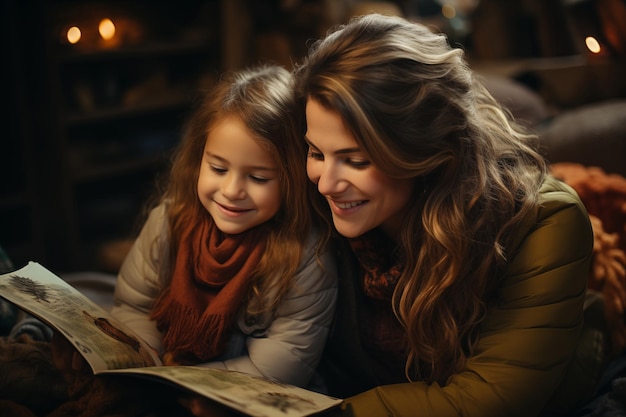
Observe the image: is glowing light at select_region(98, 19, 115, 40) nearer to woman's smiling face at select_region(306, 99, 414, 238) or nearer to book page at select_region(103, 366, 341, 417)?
woman's smiling face at select_region(306, 99, 414, 238)

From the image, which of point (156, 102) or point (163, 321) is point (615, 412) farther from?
point (156, 102)

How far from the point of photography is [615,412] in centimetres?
131

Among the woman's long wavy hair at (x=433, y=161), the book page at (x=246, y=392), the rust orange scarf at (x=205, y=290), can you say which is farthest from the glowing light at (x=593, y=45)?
the book page at (x=246, y=392)

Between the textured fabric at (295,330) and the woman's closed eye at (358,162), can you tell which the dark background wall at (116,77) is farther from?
the woman's closed eye at (358,162)

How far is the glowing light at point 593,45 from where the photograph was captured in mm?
1518

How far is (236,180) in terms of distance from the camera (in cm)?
130

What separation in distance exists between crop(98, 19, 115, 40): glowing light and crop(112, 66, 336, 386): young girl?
1844 mm

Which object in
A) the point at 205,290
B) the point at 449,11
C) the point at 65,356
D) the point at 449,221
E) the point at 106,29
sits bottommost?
the point at 65,356

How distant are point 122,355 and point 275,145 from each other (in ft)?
1.49

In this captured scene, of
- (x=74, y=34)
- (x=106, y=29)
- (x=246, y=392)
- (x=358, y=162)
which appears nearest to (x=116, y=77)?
(x=106, y=29)

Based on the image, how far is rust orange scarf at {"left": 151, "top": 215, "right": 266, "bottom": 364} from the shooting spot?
4.42ft

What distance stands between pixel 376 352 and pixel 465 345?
0.20 meters

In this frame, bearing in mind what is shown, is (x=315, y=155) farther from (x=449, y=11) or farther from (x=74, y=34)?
(x=449, y=11)

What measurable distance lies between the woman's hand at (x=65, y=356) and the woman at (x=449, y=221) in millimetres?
462
